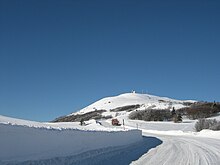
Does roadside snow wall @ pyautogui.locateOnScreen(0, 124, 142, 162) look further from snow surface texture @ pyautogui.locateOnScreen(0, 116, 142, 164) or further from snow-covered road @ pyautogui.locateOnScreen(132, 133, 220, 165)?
snow-covered road @ pyautogui.locateOnScreen(132, 133, 220, 165)

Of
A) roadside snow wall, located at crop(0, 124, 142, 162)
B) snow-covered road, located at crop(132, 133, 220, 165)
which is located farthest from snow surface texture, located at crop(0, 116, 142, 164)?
snow-covered road, located at crop(132, 133, 220, 165)

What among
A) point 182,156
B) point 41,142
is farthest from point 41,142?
point 182,156

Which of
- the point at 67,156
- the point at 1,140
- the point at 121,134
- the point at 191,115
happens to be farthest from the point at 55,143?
the point at 191,115

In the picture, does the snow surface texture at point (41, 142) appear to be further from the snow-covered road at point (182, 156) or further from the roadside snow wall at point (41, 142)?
the snow-covered road at point (182, 156)

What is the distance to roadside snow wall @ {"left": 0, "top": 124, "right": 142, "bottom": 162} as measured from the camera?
36.6ft

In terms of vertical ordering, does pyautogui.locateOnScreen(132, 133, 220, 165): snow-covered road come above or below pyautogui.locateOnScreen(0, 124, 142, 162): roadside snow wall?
below

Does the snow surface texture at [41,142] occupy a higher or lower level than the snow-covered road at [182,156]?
higher

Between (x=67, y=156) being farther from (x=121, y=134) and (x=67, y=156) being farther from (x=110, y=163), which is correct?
(x=121, y=134)

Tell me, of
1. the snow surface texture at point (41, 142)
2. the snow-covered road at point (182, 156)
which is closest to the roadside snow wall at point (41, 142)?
the snow surface texture at point (41, 142)

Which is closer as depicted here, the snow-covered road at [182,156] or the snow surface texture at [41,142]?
the snow surface texture at [41,142]

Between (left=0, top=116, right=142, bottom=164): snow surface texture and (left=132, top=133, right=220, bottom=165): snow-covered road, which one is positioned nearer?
(left=0, top=116, right=142, bottom=164): snow surface texture

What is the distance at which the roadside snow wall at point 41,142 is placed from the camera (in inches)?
439

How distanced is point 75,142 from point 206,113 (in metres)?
108

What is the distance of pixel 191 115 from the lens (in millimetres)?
120688
